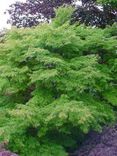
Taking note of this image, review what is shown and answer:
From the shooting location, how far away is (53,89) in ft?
22.3

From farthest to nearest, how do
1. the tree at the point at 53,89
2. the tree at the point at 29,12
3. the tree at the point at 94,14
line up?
the tree at the point at 29,12
the tree at the point at 94,14
the tree at the point at 53,89

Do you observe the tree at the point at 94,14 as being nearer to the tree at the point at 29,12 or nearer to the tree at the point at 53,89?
the tree at the point at 29,12

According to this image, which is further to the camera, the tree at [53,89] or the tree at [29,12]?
the tree at [29,12]

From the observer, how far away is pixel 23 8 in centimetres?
1355

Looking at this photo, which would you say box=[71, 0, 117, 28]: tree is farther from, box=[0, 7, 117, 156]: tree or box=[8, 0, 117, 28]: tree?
box=[0, 7, 117, 156]: tree

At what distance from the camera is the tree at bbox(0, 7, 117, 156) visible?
6164 mm

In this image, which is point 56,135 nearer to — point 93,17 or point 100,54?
point 100,54

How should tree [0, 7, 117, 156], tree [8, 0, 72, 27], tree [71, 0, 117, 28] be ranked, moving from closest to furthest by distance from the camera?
tree [0, 7, 117, 156], tree [71, 0, 117, 28], tree [8, 0, 72, 27]

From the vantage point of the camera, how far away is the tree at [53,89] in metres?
6.16

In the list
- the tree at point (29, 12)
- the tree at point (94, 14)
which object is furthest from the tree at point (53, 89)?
the tree at point (29, 12)

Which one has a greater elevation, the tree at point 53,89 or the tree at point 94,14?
the tree at point 94,14

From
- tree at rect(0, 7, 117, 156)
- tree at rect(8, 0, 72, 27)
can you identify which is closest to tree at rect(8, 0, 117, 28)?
tree at rect(8, 0, 72, 27)

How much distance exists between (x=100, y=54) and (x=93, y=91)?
1040 millimetres

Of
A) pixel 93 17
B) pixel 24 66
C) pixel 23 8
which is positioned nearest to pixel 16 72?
pixel 24 66
